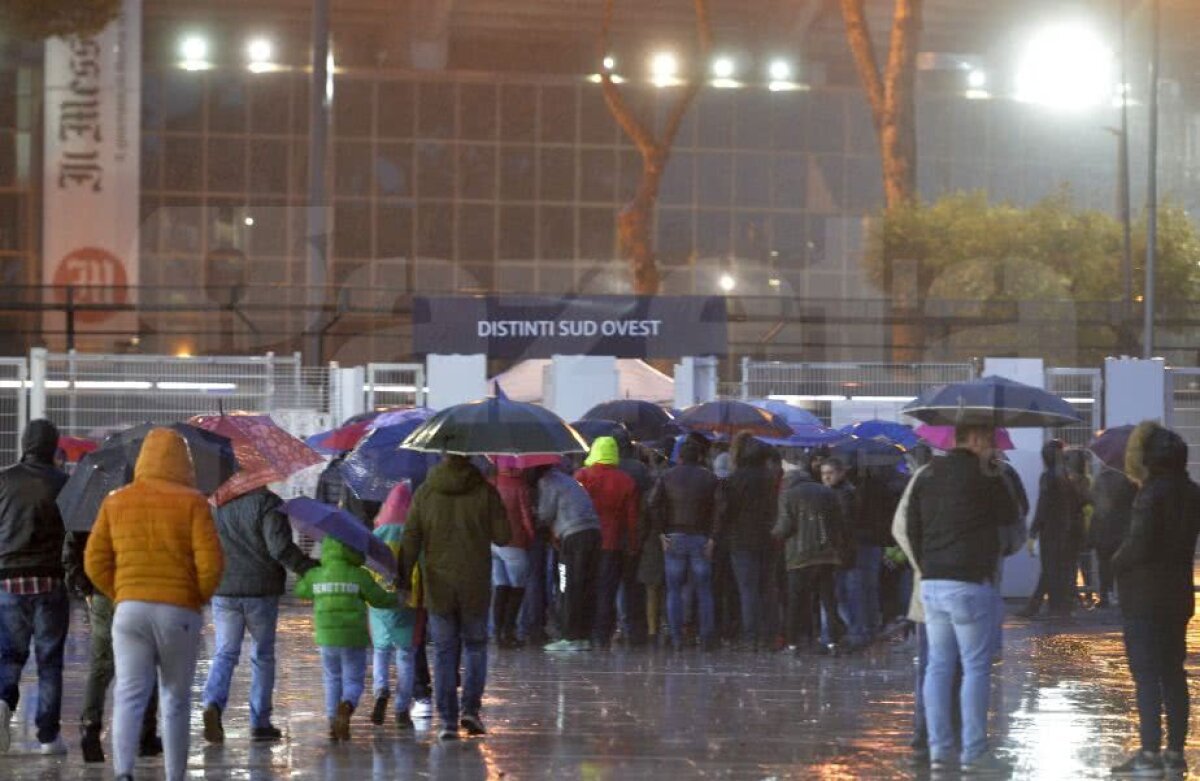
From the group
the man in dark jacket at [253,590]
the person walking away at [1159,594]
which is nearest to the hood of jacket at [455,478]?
the man in dark jacket at [253,590]

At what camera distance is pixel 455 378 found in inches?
910

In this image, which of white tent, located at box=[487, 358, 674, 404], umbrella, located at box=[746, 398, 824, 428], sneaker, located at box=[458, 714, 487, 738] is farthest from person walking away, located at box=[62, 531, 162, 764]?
white tent, located at box=[487, 358, 674, 404]

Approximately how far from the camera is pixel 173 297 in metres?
49.1

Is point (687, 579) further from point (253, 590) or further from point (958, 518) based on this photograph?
point (958, 518)

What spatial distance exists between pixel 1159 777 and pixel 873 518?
7299 millimetres

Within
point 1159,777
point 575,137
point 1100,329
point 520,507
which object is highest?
point 575,137

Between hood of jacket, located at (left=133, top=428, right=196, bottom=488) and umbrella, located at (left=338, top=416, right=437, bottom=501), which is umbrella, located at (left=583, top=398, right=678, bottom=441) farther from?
hood of jacket, located at (left=133, top=428, right=196, bottom=488)

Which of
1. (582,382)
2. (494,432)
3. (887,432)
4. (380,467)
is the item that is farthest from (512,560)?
(582,382)

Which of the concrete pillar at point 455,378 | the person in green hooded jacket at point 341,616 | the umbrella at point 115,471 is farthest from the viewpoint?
the concrete pillar at point 455,378

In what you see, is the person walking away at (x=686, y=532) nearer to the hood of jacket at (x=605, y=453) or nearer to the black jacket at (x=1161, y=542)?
the hood of jacket at (x=605, y=453)

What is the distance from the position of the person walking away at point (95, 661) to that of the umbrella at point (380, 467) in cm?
335

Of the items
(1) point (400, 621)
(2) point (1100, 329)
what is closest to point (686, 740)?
(1) point (400, 621)

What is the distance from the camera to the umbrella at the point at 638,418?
A: 2086cm

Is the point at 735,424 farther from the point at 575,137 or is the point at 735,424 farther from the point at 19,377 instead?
the point at 575,137
